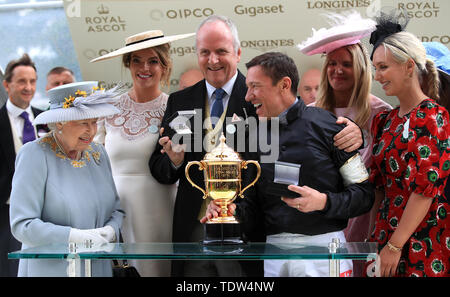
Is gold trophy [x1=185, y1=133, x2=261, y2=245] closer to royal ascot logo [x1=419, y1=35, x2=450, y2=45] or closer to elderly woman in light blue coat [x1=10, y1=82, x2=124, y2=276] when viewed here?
elderly woman in light blue coat [x1=10, y1=82, x2=124, y2=276]

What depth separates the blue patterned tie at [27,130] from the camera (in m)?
5.34

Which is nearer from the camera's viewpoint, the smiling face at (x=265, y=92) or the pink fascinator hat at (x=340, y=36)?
the smiling face at (x=265, y=92)

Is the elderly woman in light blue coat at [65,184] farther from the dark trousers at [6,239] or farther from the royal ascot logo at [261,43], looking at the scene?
the royal ascot logo at [261,43]

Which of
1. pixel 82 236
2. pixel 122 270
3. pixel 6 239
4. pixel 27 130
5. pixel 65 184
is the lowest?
pixel 6 239

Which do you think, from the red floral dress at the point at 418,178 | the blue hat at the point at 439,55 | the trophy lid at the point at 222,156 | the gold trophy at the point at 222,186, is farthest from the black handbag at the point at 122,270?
the blue hat at the point at 439,55

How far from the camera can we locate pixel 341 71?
4129 millimetres

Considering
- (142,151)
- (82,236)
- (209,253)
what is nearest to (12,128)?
(142,151)

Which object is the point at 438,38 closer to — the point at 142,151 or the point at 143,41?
the point at 143,41

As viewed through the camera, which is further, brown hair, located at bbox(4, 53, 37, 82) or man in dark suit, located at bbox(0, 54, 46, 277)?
brown hair, located at bbox(4, 53, 37, 82)

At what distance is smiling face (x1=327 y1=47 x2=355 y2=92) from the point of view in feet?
13.5

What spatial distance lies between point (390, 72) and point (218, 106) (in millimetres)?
1042

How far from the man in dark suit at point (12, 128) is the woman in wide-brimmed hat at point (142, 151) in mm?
1143

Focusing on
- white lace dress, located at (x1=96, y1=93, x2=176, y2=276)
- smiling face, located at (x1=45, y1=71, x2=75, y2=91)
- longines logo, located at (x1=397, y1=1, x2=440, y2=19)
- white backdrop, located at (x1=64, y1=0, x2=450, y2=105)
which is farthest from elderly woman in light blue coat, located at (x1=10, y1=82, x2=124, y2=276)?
longines logo, located at (x1=397, y1=1, x2=440, y2=19)

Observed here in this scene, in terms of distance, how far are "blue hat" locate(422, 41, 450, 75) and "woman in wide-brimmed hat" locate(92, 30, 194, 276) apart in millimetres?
1600
